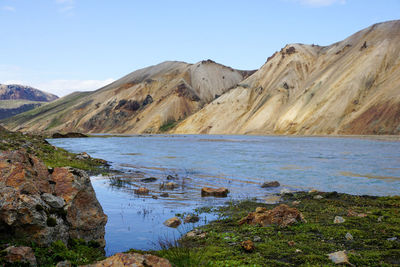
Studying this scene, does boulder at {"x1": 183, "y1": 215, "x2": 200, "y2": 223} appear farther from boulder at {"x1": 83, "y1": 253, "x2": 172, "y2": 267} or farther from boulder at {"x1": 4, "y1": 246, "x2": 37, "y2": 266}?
boulder at {"x1": 4, "y1": 246, "x2": 37, "y2": 266}

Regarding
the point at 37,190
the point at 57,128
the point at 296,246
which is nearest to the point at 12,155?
the point at 37,190

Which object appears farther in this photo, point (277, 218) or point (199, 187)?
point (199, 187)

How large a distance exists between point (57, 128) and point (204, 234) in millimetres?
202676

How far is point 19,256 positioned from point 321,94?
114256mm

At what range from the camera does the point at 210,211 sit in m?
13.8

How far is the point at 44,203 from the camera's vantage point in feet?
23.5

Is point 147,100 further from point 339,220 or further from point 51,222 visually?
point 51,222


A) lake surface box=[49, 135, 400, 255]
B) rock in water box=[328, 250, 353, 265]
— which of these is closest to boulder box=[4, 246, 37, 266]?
lake surface box=[49, 135, 400, 255]

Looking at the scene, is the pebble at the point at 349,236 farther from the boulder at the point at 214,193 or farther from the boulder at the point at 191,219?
the boulder at the point at 214,193

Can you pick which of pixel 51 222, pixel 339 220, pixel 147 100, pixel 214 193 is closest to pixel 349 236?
pixel 339 220

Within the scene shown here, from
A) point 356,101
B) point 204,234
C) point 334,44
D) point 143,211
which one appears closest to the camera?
point 204,234

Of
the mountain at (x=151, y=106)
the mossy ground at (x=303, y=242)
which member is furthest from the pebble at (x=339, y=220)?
the mountain at (x=151, y=106)

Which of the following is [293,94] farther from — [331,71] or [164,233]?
[164,233]

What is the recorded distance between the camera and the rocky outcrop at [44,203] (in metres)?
6.42
